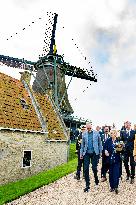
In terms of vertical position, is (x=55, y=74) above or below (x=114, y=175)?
above

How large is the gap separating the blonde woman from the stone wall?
956 centimetres

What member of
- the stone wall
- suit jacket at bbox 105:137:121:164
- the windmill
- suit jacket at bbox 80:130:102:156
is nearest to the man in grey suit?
suit jacket at bbox 80:130:102:156

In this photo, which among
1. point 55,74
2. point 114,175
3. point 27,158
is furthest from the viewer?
point 55,74

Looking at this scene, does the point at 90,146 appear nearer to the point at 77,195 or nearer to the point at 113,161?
the point at 113,161

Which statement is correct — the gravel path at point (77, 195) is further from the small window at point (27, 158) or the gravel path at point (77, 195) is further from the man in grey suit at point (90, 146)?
the small window at point (27, 158)

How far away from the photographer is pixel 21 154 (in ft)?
75.3

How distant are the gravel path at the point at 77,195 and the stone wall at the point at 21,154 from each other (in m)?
7.29

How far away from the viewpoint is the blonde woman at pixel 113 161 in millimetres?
12422

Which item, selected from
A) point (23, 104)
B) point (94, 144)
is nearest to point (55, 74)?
point (23, 104)

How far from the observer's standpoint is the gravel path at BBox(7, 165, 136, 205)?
11.6 metres

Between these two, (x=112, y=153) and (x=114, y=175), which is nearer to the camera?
(x=114, y=175)

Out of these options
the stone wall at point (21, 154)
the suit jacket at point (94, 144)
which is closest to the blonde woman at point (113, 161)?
the suit jacket at point (94, 144)

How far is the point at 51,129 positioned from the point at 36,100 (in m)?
2.71

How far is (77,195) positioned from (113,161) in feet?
5.86
